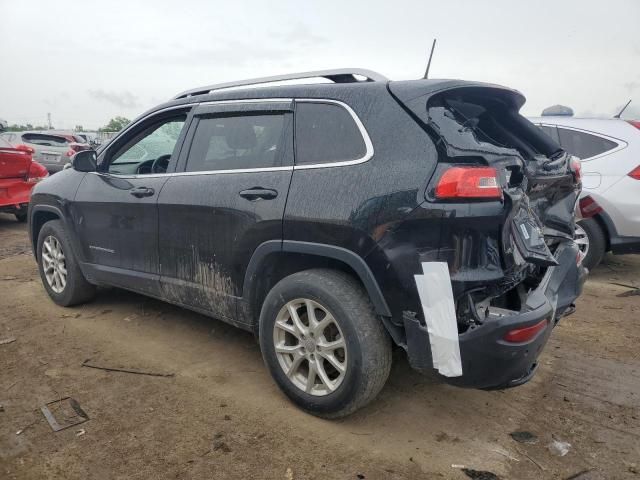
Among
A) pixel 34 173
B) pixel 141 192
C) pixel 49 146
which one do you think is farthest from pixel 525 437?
pixel 49 146

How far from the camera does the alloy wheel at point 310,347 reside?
106 inches

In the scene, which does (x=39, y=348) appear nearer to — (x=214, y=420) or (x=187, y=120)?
(x=214, y=420)

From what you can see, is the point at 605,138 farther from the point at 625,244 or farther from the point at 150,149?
the point at 150,149

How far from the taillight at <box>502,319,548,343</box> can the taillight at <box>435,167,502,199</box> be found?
0.62m

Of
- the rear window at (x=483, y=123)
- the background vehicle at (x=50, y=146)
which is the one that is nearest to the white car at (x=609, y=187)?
the rear window at (x=483, y=123)

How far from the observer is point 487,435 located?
9.00ft

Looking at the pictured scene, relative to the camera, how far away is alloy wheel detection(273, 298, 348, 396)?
2.69m

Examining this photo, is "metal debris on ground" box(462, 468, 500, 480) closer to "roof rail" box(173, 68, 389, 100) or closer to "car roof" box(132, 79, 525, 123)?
"car roof" box(132, 79, 525, 123)

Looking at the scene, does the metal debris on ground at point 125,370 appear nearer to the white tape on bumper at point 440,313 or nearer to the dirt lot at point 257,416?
the dirt lot at point 257,416

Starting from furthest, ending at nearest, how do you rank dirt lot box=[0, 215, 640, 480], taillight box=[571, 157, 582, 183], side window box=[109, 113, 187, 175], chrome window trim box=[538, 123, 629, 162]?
chrome window trim box=[538, 123, 629, 162] → side window box=[109, 113, 187, 175] → taillight box=[571, 157, 582, 183] → dirt lot box=[0, 215, 640, 480]

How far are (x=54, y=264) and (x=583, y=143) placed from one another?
18.5 feet

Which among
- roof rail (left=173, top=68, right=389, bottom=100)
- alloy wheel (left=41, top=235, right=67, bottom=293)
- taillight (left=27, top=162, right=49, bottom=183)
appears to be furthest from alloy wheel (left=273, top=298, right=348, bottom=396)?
taillight (left=27, top=162, right=49, bottom=183)

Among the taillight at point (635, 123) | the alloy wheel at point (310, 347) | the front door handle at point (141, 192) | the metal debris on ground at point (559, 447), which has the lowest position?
the metal debris on ground at point (559, 447)

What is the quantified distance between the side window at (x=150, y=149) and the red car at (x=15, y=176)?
470 cm
